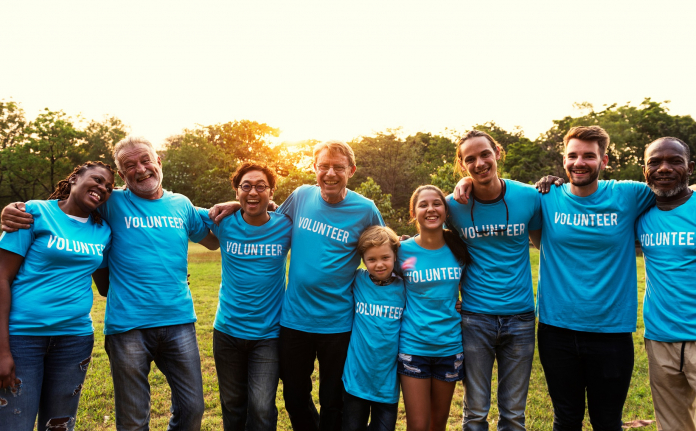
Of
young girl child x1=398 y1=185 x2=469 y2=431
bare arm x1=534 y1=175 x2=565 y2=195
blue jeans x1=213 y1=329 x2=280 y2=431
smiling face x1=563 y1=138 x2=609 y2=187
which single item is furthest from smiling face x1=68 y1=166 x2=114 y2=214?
→ smiling face x1=563 y1=138 x2=609 y2=187

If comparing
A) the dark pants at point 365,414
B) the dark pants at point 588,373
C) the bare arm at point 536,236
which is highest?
the bare arm at point 536,236

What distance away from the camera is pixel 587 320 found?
345cm

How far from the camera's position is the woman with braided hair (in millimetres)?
2955

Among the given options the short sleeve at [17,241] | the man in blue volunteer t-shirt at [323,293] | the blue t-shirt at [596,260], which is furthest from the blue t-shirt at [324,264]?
the short sleeve at [17,241]

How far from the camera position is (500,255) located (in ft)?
12.0

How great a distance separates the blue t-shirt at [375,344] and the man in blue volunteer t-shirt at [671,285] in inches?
76.1

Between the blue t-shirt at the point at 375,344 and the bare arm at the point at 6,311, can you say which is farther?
the blue t-shirt at the point at 375,344

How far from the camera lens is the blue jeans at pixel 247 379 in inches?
146

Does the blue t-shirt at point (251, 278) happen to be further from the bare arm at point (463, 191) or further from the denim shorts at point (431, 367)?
the bare arm at point (463, 191)

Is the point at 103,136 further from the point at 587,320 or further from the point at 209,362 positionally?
the point at 587,320

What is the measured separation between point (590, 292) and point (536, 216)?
0.73 metres

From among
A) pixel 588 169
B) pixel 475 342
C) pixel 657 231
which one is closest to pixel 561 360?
pixel 475 342

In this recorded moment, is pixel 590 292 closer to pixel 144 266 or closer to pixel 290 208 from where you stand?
pixel 290 208

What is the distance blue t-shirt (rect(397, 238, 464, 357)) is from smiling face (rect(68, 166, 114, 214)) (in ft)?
8.15
